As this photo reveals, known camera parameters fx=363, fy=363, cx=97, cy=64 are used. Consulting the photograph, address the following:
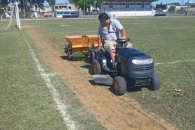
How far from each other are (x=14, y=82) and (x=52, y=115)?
3031 millimetres

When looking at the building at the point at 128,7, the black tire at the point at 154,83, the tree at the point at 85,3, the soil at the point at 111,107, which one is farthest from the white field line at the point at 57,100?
the tree at the point at 85,3

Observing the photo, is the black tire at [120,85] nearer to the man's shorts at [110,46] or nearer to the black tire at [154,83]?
the black tire at [154,83]

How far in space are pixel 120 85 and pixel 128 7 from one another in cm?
10441

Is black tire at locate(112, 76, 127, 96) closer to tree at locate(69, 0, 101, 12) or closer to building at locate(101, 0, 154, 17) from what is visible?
building at locate(101, 0, 154, 17)

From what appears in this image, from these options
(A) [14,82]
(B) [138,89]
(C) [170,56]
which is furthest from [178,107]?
(C) [170,56]

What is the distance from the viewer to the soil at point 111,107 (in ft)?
19.1

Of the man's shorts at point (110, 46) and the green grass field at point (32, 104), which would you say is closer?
the green grass field at point (32, 104)

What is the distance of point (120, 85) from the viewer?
296 inches

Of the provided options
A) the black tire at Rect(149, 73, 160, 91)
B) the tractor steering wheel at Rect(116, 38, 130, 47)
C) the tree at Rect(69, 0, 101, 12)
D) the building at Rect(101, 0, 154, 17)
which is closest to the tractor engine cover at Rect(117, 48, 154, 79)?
the black tire at Rect(149, 73, 160, 91)

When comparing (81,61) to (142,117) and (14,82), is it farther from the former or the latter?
(142,117)

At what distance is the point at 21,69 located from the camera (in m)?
10.9

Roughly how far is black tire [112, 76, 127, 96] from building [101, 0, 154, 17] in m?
99.1

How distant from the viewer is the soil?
582 cm

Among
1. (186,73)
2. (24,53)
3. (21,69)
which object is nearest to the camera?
(186,73)
